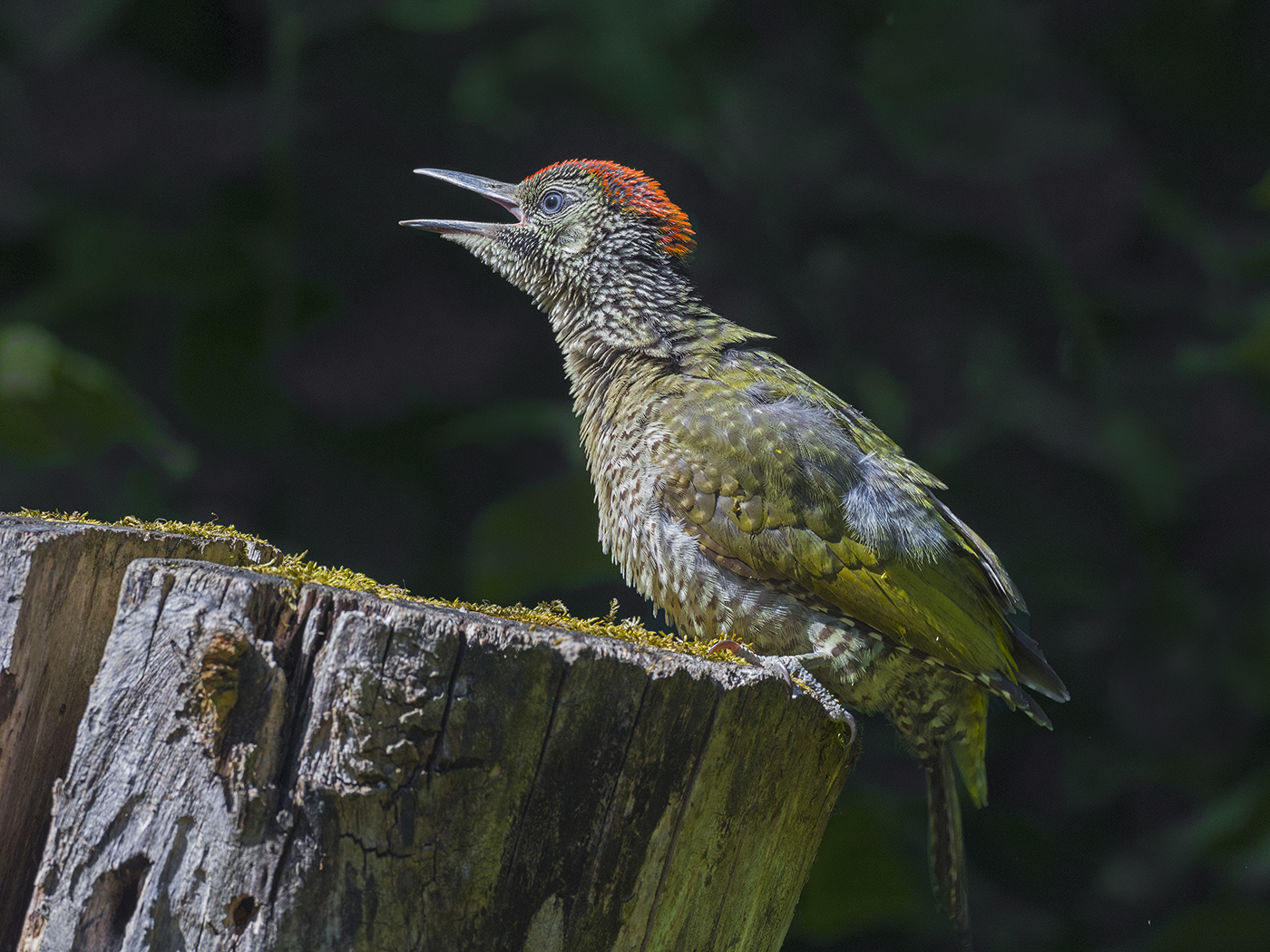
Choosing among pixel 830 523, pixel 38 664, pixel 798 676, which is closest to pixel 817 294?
pixel 830 523

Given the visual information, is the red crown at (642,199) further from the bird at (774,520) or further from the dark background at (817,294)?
the dark background at (817,294)

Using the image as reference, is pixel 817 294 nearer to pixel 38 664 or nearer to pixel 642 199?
pixel 642 199

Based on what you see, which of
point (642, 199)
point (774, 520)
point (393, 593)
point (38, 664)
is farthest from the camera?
point (642, 199)

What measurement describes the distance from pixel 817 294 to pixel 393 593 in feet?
11.4

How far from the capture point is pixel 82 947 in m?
1.54

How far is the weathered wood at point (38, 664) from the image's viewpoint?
1.73m

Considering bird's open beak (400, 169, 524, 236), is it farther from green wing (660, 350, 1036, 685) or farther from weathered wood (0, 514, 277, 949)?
weathered wood (0, 514, 277, 949)

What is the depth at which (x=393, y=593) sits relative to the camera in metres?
1.89

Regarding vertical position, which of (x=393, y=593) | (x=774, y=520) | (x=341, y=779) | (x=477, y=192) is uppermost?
(x=477, y=192)

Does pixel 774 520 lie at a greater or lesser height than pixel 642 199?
lesser

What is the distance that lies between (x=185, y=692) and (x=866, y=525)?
1.72 m

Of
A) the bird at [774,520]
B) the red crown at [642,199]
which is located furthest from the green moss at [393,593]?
the red crown at [642,199]

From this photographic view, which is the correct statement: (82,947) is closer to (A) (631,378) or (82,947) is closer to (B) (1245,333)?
(A) (631,378)

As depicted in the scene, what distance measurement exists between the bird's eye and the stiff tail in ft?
6.24
